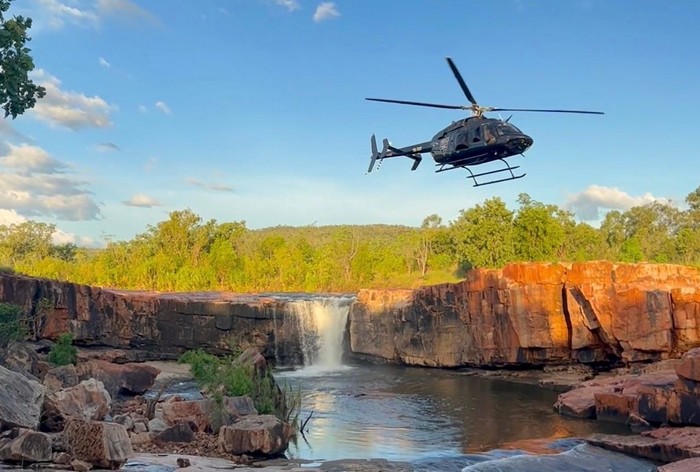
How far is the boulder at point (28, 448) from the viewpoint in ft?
32.2

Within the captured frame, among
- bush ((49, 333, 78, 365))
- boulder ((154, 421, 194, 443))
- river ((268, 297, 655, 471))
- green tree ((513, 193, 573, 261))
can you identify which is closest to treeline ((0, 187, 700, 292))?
green tree ((513, 193, 573, 261))

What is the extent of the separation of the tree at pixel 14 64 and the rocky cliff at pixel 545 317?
24.6 meters

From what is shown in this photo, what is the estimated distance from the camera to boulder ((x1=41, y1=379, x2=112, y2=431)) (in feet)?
42.1

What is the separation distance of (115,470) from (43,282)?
23.2 metres

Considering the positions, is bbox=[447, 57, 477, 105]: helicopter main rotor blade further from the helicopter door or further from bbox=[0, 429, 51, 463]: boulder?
bbox=[0, 429, 51, 463]: boulder

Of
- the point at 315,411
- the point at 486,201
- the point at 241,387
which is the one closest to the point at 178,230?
the point at 486,201

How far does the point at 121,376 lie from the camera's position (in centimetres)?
2309

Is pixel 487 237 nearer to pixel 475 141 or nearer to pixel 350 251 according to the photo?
pixel 350 251

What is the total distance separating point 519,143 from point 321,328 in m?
22.6

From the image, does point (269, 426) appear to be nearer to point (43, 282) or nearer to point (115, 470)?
point (115, 470)

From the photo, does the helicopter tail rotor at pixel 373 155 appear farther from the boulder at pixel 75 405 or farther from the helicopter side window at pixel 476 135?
the boulder at pixel 75 405

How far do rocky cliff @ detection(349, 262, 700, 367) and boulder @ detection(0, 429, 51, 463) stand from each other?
24841 mm

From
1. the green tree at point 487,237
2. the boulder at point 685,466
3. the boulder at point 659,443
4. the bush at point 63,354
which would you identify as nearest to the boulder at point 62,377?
the bush at point 63,354

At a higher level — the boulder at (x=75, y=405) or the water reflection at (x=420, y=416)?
the boulder at (x=75, y=405)
